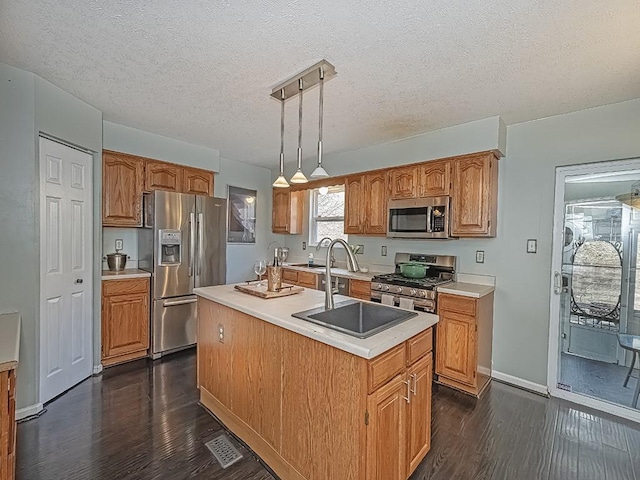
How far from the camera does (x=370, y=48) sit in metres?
1.92

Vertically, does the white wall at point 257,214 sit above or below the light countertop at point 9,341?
above

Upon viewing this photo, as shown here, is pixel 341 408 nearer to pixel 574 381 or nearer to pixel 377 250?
pixel 574 381

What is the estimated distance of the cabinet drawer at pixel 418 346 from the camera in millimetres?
1715

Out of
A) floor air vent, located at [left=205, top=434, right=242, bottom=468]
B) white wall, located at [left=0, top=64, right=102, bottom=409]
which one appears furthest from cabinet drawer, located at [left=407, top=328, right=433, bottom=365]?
white wall, located at [left=0, top=64, right=102, bottom=409]

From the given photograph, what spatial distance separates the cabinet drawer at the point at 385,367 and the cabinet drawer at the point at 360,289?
202cm

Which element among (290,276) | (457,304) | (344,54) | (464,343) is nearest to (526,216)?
(457,304)

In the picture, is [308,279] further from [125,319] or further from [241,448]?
[241,448]

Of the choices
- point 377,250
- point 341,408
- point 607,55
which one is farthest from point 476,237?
point 341,408

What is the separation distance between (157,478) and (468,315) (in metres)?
2.63

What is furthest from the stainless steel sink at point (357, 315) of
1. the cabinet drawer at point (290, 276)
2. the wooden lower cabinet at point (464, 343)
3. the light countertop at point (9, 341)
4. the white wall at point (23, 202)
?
the cabinet drawer at point (290, 276)

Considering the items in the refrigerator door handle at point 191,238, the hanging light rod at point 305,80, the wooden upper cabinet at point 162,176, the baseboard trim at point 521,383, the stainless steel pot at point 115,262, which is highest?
the hanging light rod at point 305,80

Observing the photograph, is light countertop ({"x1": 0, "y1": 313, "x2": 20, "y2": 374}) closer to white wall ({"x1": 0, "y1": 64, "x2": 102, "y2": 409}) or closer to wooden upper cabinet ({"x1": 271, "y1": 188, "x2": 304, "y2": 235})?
white wall ({"x1": 0, "y1": 64, "x2": 102, "y2": 409})

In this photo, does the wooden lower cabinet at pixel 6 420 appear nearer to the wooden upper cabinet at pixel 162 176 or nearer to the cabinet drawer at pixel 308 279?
the wooden upper cabinet at pixel 162 176

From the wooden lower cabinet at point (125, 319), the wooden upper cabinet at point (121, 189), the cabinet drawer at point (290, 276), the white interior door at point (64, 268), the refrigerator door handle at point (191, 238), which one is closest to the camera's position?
the white interior door at point (64, 268)
